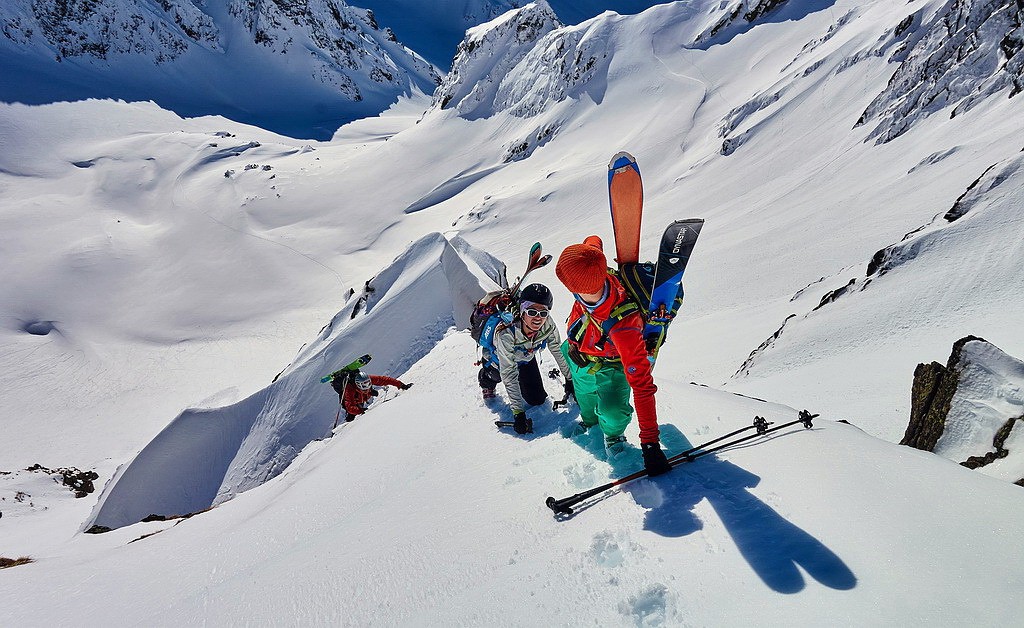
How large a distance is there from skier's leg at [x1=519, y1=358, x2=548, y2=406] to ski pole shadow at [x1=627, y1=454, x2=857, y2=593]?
184cm

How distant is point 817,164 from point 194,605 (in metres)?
22.5

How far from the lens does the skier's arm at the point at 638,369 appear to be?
3.03m

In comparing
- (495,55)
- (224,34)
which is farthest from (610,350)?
(224,34)

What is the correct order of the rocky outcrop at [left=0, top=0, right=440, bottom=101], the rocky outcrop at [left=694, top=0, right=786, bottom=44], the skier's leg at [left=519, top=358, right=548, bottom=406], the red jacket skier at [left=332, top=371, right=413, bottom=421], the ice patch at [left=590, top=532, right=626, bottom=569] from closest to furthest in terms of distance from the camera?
the ice patch at [left=590, top=532, right=626, bottom=569]
the skier's leg at [left=519, top=358, right=548, bottom=406]
the red jacket skier at [left=332, top=371, right=413, bottom=421]
the rocky outcrop at [left=694, top=0, right=786, bottom=44]
the rocky outcrop at [left=0, top=0, right=440, bottom=101]

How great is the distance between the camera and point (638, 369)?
308 cm

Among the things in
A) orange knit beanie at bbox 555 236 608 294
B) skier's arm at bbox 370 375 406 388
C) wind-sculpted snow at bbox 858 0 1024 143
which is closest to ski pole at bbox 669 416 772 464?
orange knit beanie at bbox 555 236 608 294

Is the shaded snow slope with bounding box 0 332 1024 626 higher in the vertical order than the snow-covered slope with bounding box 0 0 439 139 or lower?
Result: lower

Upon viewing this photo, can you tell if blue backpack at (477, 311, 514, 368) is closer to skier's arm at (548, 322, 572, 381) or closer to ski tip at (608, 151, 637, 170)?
skier's arm at (548, 322, 572, 381)

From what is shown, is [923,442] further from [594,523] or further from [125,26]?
[125,26]

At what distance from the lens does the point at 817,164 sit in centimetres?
1942

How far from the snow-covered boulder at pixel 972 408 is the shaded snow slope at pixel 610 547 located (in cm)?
81

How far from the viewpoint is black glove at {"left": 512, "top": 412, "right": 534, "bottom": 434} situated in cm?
426

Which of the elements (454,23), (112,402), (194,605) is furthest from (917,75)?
(454,23)

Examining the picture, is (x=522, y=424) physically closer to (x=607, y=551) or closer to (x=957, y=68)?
(x=607, y=551)
